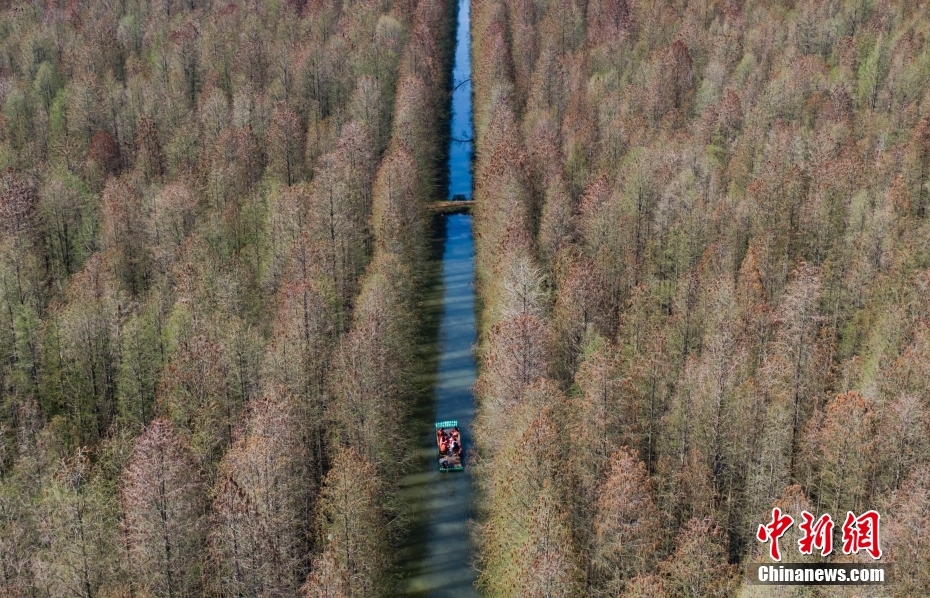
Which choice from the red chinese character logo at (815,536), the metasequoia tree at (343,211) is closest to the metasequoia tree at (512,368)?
the metasequoia tree at (343,211)

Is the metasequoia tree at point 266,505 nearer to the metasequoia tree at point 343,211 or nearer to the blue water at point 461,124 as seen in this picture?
the metasequoia tree at point 343,211

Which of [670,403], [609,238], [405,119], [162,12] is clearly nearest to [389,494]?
[670,403]

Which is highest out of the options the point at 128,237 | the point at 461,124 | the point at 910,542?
the point at 461,124

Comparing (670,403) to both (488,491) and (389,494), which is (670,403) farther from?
(389,494)

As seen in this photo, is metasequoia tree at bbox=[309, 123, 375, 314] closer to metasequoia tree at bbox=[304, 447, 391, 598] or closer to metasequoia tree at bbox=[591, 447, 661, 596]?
metasequoia tree at bbox=[304, 447, 391, 598]

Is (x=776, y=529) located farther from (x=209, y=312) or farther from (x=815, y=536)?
(x=209, y=312)

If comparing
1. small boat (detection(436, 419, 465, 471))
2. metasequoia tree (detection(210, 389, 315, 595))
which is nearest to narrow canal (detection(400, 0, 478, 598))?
small boat (detection(436, 419, 465, 471))

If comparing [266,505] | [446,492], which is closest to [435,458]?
[446,492]
